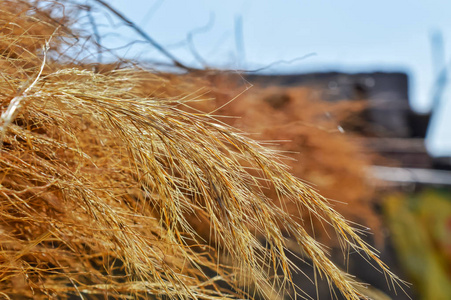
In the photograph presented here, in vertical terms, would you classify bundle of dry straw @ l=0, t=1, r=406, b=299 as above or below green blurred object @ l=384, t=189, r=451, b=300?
above

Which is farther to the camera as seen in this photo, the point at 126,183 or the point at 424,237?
the point at 424,237

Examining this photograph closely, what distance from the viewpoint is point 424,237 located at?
2.72 metres

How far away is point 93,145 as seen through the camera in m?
0.57

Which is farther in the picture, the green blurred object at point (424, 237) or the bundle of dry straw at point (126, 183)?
the green blurred object at point (424, 237)

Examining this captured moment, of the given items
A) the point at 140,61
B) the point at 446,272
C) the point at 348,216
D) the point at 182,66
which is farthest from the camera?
the point at 446,272

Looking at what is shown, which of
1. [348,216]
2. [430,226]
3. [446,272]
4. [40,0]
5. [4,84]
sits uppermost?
[40,0]

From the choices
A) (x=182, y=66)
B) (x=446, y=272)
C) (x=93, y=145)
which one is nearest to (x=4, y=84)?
(x=93, y=145)

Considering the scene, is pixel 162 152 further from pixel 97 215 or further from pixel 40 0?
pixel 40 0

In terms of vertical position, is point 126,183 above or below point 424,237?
above

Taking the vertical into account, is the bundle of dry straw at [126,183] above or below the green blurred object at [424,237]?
above

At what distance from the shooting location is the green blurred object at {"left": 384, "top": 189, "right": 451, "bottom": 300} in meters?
2.49

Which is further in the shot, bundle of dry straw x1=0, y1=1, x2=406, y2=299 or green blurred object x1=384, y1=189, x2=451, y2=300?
green blurred object x1=384, y1=189, x2=451, y2=300

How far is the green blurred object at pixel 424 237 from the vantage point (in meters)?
2.49

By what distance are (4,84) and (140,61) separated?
31 cm
